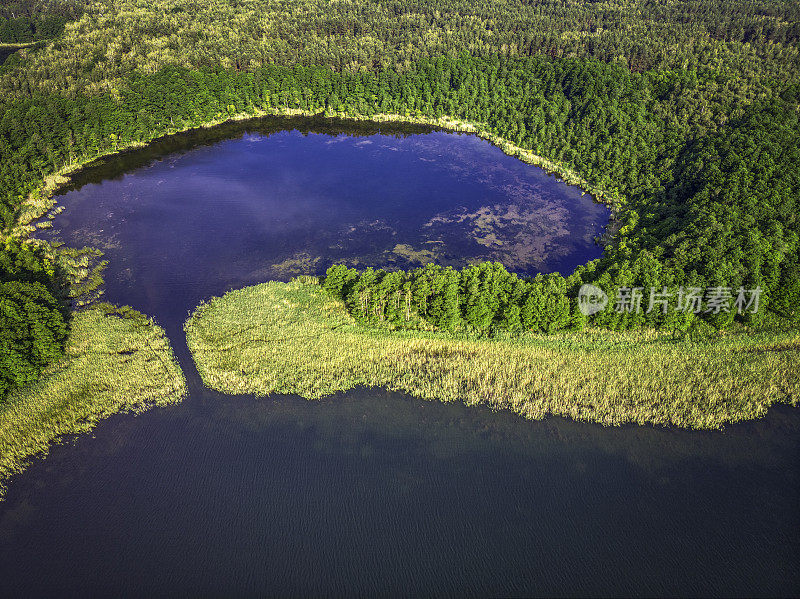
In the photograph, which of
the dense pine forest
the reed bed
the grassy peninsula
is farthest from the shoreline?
the grassy peninsula

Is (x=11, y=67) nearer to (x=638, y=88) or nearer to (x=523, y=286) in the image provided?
(x=523, y=286)

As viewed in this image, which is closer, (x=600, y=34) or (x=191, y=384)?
(x=191, y=384)

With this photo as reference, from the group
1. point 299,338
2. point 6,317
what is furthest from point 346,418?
point 6,317

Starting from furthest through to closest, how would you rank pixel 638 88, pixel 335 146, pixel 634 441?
pixel 335 146 → pixel 638 88 → pixel 634 441

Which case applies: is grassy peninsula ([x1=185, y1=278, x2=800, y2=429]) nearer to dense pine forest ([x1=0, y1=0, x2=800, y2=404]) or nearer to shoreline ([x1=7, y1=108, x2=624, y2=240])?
dense pine forest ([x1=0, y1=0, x2=800, y2=404])

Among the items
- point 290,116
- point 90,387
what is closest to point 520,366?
point 90,387
